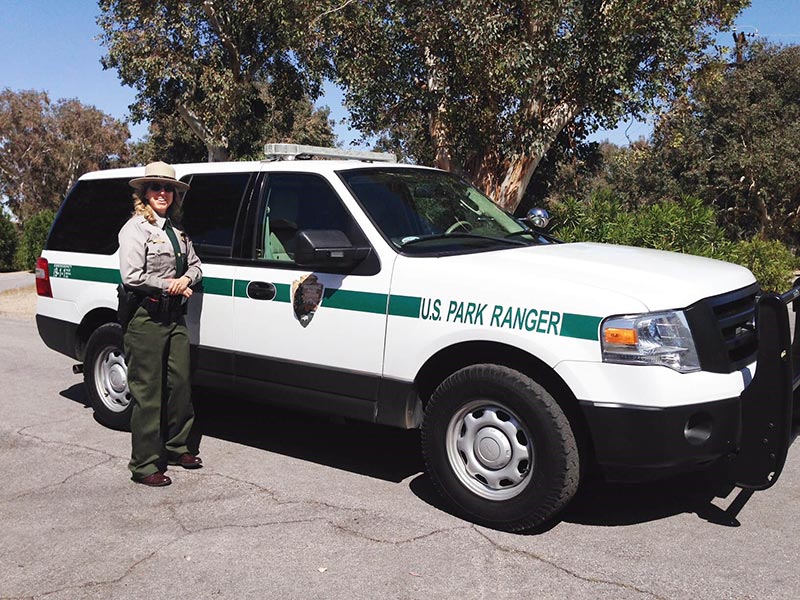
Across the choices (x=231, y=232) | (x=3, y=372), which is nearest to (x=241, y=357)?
(x=231, y=232)

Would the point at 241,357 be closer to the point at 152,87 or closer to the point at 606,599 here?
the point at 606,599

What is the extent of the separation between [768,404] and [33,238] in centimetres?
2455

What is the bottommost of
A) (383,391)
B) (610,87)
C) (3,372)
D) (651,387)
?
(3,372)

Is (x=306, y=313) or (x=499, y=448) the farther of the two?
(x=306, y=313)

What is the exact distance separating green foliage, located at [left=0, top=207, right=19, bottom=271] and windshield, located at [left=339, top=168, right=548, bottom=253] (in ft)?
78.3

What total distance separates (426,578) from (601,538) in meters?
1.05

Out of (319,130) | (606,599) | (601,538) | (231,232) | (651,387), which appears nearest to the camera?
(606,599)

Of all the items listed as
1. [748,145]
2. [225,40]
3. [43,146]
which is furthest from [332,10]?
[43,146]

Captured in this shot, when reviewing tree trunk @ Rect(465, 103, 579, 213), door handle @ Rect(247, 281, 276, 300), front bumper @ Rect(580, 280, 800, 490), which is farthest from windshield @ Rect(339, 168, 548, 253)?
tree trunk @ Rect(465, 103, 579, 213)

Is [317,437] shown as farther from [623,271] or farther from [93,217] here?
[623,271]

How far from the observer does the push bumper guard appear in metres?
4.14

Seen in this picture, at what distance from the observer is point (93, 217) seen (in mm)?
6637

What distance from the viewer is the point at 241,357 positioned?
18.1ft

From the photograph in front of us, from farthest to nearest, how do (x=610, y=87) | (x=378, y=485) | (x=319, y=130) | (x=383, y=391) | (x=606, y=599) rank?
(x=319, y=130) → (x=610, y=87) → (x=378, y=485) → (x=383, y=391) → (x=606, y=599)
